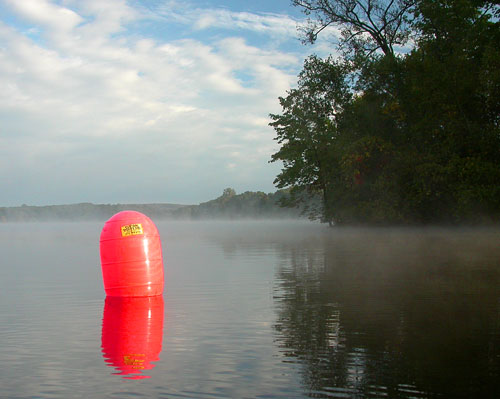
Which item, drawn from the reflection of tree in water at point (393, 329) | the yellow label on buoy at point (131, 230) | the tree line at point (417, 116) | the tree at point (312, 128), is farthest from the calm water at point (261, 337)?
the tree at point (312, 128)

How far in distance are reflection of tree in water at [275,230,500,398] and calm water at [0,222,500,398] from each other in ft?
0.07

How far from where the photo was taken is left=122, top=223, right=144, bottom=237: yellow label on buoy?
448 inches

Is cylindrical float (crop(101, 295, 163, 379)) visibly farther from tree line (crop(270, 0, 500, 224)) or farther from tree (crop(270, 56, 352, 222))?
tree (crop(270, 56, 352, 222))

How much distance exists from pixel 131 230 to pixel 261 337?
4.59m

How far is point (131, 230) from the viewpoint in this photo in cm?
1140

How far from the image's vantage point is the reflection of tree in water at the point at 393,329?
18.4 ft

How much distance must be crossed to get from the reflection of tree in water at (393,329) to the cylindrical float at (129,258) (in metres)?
2.49

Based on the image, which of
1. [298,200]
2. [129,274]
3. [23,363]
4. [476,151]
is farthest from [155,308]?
[298,200]

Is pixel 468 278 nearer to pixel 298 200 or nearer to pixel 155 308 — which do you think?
pixel 155 308

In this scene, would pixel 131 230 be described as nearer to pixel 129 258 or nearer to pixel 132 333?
pixel 129 258

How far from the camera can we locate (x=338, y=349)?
689 centimetres

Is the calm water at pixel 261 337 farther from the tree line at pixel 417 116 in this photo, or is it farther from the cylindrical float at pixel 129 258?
the tree line at pixel 417 116

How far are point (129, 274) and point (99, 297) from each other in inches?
35.8

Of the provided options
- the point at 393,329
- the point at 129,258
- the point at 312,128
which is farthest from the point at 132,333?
the point at 312,128
